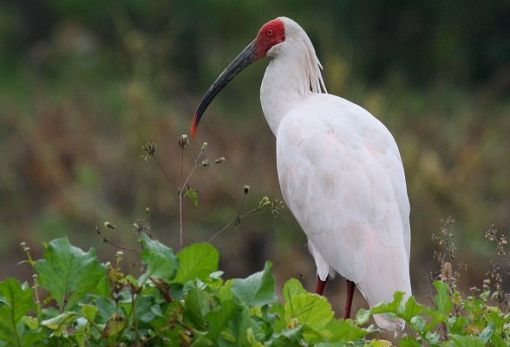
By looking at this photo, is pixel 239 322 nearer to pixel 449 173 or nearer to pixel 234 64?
pixel 234 64

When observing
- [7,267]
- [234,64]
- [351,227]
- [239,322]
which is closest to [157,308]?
[239,322]

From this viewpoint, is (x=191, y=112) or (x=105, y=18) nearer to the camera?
(x=191, y=112)

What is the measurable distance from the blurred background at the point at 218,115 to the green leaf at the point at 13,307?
6217 mm

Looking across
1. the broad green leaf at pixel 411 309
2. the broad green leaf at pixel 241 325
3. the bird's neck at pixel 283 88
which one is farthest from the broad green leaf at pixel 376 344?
the bird's neck at pixel 283 88

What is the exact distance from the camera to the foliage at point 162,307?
4746 mm

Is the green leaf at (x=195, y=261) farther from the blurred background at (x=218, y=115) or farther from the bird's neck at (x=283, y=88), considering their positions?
the blurred background at (x=218, y=115)

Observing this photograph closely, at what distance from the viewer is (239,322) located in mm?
4754

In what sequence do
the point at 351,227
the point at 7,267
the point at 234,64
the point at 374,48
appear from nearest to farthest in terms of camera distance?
1. the point at 351,227
2. the point at 234,64
3. the point at 7,267
4. the point at 374,48

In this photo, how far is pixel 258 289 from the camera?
16.0ft

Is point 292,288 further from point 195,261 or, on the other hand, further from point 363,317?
point 195,261

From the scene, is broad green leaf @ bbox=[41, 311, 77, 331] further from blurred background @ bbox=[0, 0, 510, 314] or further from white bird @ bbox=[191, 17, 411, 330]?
blurred background @ bbox=[0, 0, 510, 314]

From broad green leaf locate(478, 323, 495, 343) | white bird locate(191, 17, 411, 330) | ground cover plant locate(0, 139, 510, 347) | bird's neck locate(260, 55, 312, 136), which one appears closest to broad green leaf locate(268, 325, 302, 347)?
ground cover plant locate(0, 139, 510, 347)

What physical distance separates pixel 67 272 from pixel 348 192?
10.1ft

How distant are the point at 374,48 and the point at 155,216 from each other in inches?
262
